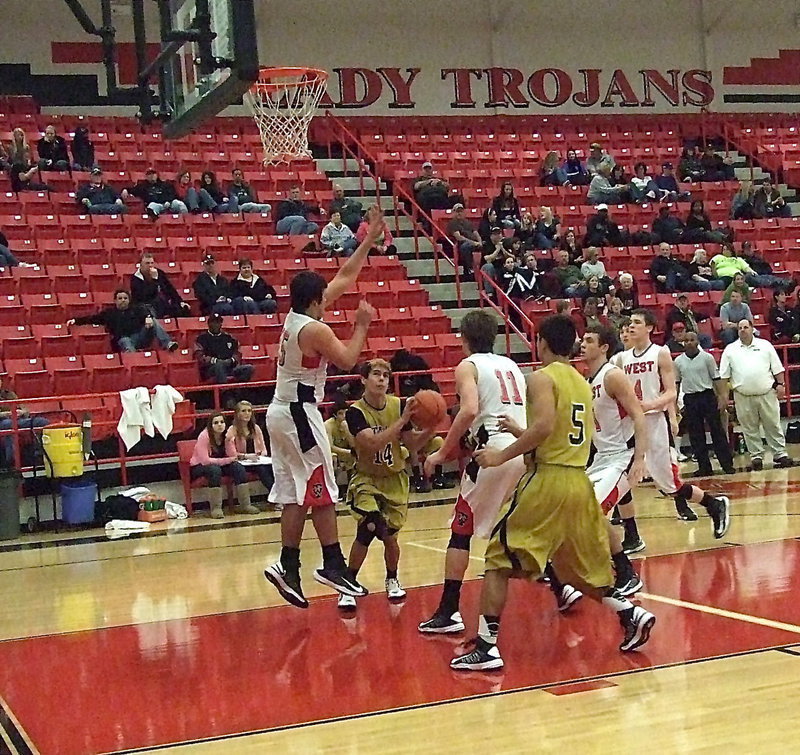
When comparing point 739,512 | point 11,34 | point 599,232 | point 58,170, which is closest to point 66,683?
point 739,512

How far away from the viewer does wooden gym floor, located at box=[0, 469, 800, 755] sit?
4301 millimetres

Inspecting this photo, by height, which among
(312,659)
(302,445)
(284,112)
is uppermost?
(284,112)

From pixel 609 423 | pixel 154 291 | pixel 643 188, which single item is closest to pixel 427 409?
pixel 609 423

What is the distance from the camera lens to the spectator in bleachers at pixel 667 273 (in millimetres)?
18047

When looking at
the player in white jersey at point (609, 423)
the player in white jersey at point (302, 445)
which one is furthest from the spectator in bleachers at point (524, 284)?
the player in white jersey at point (302, 445)

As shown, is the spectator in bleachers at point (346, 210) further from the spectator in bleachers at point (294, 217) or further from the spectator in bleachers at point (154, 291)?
the spectator in bleachers at point (154, 291)

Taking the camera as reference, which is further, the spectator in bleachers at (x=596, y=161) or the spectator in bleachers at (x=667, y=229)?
the spectator in bleachers at (x=596, y=161)

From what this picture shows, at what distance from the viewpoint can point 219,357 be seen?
1373 centimetres

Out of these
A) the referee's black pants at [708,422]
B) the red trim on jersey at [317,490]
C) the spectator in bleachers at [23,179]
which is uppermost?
the spectator in bleachers at [23,179]

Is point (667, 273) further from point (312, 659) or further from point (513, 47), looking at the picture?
point (312, 659)

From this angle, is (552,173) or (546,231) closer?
(546,231)

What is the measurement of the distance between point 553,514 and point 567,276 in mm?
12350

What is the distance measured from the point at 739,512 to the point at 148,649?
235 inches

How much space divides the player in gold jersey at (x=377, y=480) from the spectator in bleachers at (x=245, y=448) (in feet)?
18.3
